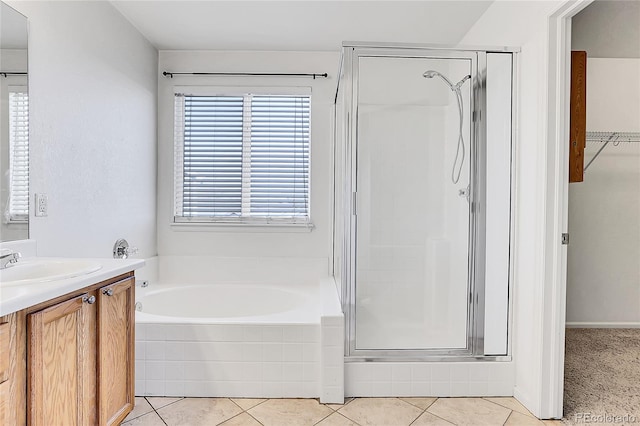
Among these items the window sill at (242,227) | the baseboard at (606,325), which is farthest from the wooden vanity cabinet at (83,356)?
the baseboard at (606,325)

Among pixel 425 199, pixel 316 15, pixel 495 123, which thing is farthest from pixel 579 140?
pixel 316 15

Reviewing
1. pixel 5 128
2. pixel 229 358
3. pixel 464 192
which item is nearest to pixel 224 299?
pixel 229 358

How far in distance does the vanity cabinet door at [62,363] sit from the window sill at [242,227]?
2.00m

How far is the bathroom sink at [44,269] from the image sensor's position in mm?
1594

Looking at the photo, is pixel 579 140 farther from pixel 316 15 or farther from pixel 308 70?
pixel 308 70

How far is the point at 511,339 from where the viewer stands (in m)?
2.31

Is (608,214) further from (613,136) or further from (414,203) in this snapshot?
(414,203)

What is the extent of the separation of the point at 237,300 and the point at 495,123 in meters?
2.33

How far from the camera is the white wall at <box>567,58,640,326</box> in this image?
3.33m

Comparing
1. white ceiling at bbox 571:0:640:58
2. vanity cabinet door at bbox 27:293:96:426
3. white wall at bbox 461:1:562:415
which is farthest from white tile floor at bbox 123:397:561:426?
white ceiling at bbox 571:0:640:58

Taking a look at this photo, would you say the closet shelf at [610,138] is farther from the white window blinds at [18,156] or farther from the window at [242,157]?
the white window blinds at [18,156]

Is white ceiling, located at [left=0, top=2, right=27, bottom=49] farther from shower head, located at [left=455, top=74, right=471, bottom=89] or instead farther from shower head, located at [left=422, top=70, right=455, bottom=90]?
shower head, located at [left=455, top=74, right=471, bottom=89]

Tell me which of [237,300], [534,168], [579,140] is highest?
[579,140]

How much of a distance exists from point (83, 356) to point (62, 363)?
111 millimetres
